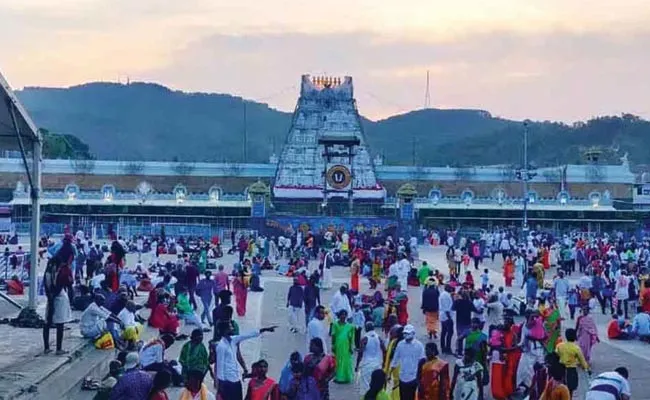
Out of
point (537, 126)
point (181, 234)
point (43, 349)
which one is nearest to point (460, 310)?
point (43, 349)

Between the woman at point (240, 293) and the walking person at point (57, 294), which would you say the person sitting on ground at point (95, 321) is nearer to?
the walking person at point (57, 294)

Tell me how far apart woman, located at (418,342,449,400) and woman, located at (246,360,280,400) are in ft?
5.88

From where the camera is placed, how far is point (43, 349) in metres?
12.3

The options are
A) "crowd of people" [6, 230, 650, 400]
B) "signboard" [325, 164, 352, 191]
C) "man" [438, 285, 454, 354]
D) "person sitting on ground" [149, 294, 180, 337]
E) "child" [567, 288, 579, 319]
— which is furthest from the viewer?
"signboard" [325, 164, 352, 191]

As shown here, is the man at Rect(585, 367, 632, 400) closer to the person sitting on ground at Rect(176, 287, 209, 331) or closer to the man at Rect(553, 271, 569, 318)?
the person sitting on ground at Rect(176, 287, 209, 331)

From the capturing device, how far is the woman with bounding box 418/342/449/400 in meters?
9.91

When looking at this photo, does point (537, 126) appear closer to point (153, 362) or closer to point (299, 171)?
point (299, 171)

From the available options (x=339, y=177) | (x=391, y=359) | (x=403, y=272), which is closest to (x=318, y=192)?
(x=339, y=177)

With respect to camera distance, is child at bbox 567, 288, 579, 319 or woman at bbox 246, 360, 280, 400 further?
child at bbox 567, 288, 579, 319

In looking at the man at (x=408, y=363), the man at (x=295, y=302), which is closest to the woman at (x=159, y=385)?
the man at (x=408, y=363)

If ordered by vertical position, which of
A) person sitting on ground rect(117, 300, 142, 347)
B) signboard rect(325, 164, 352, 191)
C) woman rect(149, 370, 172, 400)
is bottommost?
Result: person sitting on ground rect(117, 300, 142, 347)

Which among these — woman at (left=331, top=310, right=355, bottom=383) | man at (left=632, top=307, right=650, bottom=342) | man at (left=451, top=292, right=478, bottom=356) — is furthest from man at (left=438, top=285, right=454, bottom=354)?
man at (left=632, top=307, right=650, bottom=342)

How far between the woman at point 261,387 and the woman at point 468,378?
217 cm

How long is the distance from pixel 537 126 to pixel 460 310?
185711 mm
